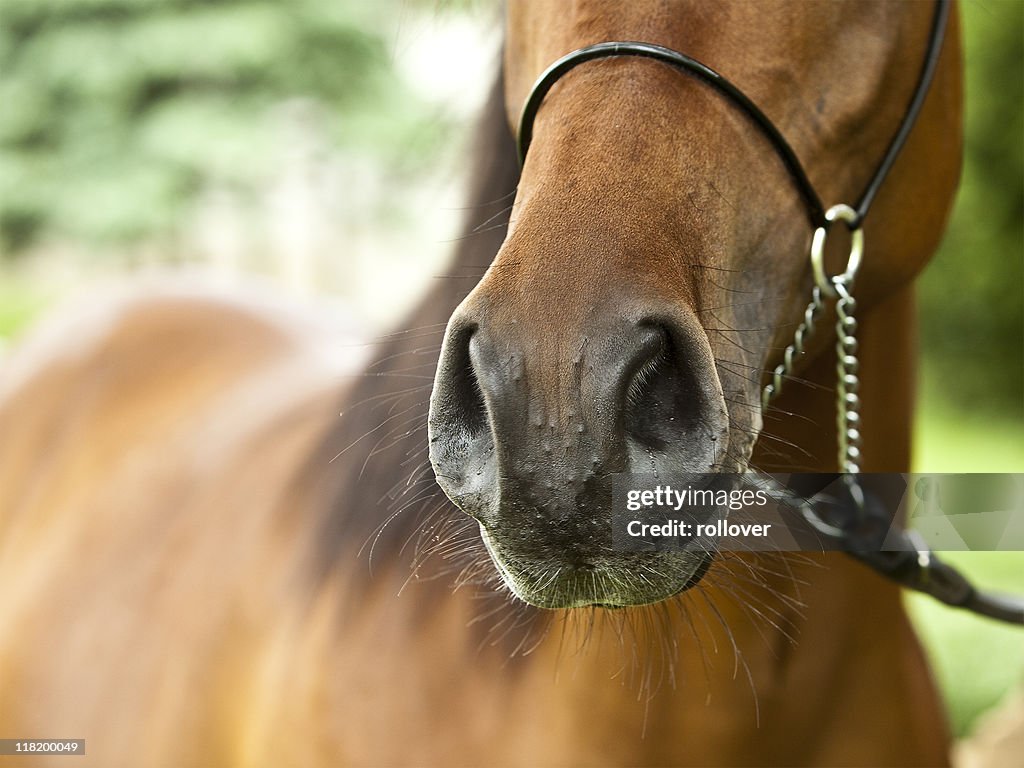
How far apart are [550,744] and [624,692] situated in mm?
114

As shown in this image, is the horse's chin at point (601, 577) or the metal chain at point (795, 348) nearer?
the horse's chin at point (601, 577)

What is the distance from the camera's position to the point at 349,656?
1.42 m

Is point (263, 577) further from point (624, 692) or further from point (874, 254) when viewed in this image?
point (874, 254)

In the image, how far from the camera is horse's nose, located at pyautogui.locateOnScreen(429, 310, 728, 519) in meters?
0.84

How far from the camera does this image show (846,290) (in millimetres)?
1176

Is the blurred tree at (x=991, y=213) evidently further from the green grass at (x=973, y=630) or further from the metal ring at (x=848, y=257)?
the metal ring at (x=848, y=257)

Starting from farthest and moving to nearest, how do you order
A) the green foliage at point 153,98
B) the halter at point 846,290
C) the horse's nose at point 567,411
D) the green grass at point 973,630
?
the green foliage at point 153,98
the green grass at point 973,630
the halter at point 846,290
the horse's nose at point 567,411

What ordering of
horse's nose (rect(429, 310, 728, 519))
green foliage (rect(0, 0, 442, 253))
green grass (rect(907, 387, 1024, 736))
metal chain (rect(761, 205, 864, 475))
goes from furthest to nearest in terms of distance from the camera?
green foliage (rect(0, 0, 442, 253)) → green grass (rect(907, 387, 1024, 736)) → metal chain (rect(761, 205, 864, 475)) → horse's nose (rect(429, 310, 728, 519))

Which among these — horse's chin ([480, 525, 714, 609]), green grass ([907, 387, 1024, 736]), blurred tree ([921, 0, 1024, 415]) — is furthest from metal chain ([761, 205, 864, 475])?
blurred tree ([921, 0, 1024, 415])

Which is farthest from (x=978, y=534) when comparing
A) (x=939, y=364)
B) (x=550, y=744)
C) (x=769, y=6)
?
(x=939, y=364)

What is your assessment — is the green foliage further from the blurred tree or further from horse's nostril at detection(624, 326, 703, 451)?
horse's nostril at detection(624, 326, 703, 451)

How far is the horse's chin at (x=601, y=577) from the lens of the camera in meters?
0.92

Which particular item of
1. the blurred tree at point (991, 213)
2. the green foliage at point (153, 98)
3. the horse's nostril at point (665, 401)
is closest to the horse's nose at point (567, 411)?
the horse's nostril at point (665, 401)

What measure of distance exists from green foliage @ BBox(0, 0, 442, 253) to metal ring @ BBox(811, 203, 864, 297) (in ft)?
33.7
